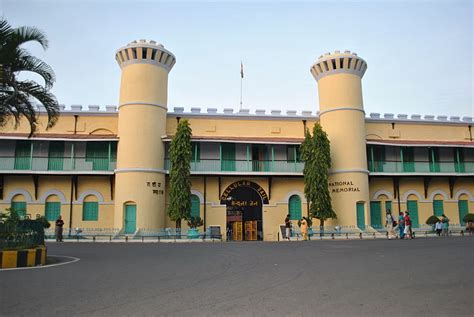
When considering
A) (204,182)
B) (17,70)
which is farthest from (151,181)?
(17,70)

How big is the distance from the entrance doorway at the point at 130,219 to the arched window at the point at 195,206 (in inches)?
140

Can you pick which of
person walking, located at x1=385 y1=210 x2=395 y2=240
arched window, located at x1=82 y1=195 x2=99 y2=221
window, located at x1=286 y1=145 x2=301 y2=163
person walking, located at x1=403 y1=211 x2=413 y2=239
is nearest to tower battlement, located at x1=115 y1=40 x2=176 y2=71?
arched window, located at x1=82 y1=195 x2=99 y2=221

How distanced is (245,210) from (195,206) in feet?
10.8

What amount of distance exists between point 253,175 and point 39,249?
17173 mm

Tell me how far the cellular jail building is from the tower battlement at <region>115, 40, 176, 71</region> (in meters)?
0.06

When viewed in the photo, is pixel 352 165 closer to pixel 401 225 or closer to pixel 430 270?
pixel 401 225

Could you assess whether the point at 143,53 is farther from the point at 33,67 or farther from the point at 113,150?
the point at 33,67

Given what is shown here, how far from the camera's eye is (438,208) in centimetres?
2927

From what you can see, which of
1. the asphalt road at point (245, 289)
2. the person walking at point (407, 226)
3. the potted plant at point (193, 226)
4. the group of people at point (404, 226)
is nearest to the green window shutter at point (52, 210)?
the potted plant at point (193, 226)

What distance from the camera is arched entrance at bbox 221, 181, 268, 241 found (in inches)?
1075

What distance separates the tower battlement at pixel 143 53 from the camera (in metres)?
25.8

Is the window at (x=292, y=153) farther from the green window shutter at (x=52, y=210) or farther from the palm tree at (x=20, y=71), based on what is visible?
the palm tree at (x=20, y=71)

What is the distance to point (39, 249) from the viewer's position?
10.6 m

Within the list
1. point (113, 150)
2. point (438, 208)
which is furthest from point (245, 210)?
point (438, 208)
